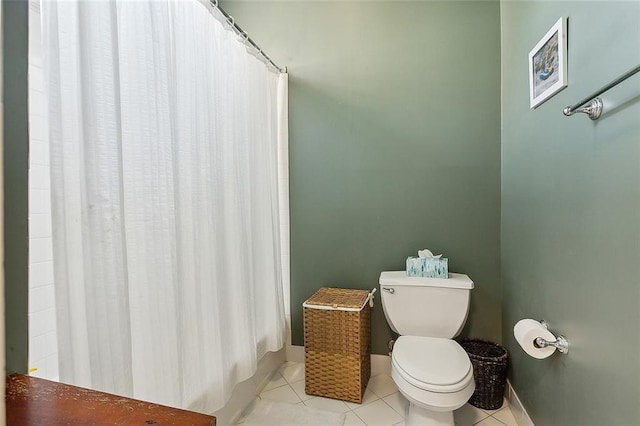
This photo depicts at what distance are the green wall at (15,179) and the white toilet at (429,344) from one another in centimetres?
143

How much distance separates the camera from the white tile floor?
5.82 feet

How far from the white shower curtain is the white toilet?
80cm

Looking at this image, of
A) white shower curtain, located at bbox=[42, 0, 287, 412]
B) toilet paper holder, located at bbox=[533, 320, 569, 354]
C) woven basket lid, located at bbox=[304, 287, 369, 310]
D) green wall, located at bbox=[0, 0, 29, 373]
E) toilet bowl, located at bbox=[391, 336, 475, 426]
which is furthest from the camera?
woven basket lid, located at bbox=[304, 287, 369, 310]

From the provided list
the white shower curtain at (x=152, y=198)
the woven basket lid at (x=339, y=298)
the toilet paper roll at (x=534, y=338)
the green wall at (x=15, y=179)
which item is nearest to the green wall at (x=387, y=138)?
the woven basket lid at (x=339, y=298)

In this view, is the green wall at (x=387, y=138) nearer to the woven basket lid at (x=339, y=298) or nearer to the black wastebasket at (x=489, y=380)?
the woven basket lid at (x=339, y=298)

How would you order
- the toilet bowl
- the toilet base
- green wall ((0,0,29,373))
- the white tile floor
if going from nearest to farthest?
green wall ((0,0,29,373))
the toilet bowl
the toilet base
the white tile floor

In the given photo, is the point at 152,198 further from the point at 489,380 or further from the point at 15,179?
the point at 489,380

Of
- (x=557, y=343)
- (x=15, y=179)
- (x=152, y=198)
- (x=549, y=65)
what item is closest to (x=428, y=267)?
(x=557, y=343)

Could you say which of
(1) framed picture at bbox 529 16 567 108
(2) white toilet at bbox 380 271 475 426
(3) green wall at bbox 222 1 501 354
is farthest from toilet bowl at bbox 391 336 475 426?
(1) framed picture at bbox 529 16 567 108

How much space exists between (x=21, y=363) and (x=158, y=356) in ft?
2.09

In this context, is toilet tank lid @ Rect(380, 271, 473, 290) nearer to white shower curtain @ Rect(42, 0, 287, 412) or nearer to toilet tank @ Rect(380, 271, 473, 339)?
toilet tank @ Rect(380, 271, 473, 339)

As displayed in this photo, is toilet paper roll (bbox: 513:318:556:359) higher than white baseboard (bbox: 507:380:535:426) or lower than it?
higher

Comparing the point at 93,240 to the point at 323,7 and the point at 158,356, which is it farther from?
the point at 323,7

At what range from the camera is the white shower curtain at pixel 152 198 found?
87 cm
